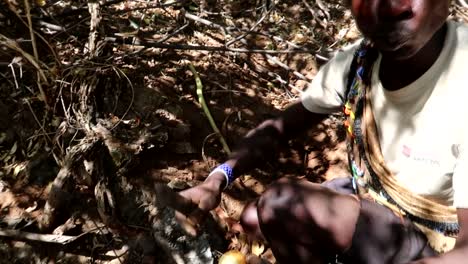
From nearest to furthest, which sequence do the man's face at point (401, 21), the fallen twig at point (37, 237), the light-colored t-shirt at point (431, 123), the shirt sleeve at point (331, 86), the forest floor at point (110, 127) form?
1. the man's face at point (401, 21)
2. the light-colored t-shirt at point (431, 123)
3. the shirt sleeve at point (331, 86)
4. the fallen twig at point (37, 237)
5. the forest floor at point (110, 127)

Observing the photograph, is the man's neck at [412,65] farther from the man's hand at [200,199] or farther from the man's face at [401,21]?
the man's hand at [200,199]

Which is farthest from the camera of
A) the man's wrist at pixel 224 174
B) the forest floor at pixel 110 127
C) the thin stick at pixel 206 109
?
the thin stick at pixel 206 109

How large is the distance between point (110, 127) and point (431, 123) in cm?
157

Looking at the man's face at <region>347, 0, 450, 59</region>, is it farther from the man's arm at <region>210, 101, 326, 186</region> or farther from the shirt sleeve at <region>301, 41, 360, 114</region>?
the man's arm at <region>210, 101, 326, 186</region>

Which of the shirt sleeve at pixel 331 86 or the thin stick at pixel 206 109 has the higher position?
the shirt sleeve at pixel 331 86

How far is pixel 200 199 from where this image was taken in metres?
1.93

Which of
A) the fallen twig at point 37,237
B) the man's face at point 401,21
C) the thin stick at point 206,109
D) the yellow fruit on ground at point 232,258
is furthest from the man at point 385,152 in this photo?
the fallen twig at point 37,237

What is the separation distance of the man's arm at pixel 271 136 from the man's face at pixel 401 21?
0.71 m

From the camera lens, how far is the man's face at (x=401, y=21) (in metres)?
1.41

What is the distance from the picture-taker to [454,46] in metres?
1.55

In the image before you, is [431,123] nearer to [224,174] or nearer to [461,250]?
[461,250]

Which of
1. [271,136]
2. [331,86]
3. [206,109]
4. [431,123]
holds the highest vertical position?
[431,123]

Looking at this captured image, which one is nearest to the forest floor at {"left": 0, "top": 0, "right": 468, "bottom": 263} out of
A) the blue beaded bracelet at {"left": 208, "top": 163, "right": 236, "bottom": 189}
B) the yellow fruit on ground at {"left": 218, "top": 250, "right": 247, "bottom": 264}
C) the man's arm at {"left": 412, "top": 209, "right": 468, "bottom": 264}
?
the yellow fruit on ground at {"left": 218, "top": 250, "right": 247, "bottom": 264}

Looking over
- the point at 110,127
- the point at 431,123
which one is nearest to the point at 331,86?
the point at 431,123
